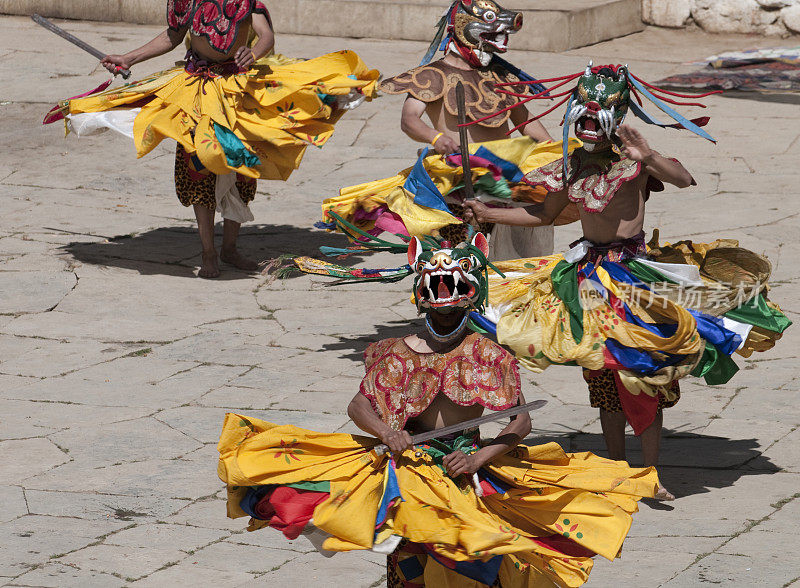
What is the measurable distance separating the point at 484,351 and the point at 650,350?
1.44m

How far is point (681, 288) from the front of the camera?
601 centimetres

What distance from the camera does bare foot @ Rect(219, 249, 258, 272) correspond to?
10.0 metres

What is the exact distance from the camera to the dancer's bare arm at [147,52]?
950cm

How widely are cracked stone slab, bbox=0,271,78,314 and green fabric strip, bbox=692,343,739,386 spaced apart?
4.76m

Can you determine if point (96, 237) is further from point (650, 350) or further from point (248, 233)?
point (650, 350)

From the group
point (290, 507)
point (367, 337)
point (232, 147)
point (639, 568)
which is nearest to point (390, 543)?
point (290, 507)

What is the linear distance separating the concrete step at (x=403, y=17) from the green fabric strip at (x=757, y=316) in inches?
396

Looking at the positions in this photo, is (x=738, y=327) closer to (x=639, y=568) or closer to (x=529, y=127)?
(x=639, y=568)

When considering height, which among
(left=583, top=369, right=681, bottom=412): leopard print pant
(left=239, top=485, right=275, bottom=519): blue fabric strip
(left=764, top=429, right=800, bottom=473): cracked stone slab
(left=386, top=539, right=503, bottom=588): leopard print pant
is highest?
(left=239, top=485, right=275, bottom=519): blue fabric strip

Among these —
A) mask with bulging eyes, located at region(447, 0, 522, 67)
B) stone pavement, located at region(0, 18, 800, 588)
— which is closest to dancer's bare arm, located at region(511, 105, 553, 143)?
mask with bulging eyes, located at region(447, 0, 522, 67)

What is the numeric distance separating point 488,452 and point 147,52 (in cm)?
596

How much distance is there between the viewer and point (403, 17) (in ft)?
53.7

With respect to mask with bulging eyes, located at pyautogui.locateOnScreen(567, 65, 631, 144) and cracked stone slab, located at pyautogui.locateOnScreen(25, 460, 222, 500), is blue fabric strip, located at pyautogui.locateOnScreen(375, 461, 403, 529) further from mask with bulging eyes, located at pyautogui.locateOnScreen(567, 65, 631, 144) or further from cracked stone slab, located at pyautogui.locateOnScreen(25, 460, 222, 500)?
mask with bulging eyes, located at pyautogui.locateOnScreen(567, 65, 631, 144)

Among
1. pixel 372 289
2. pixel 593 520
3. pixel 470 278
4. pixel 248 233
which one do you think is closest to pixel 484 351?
pixel 470 278
